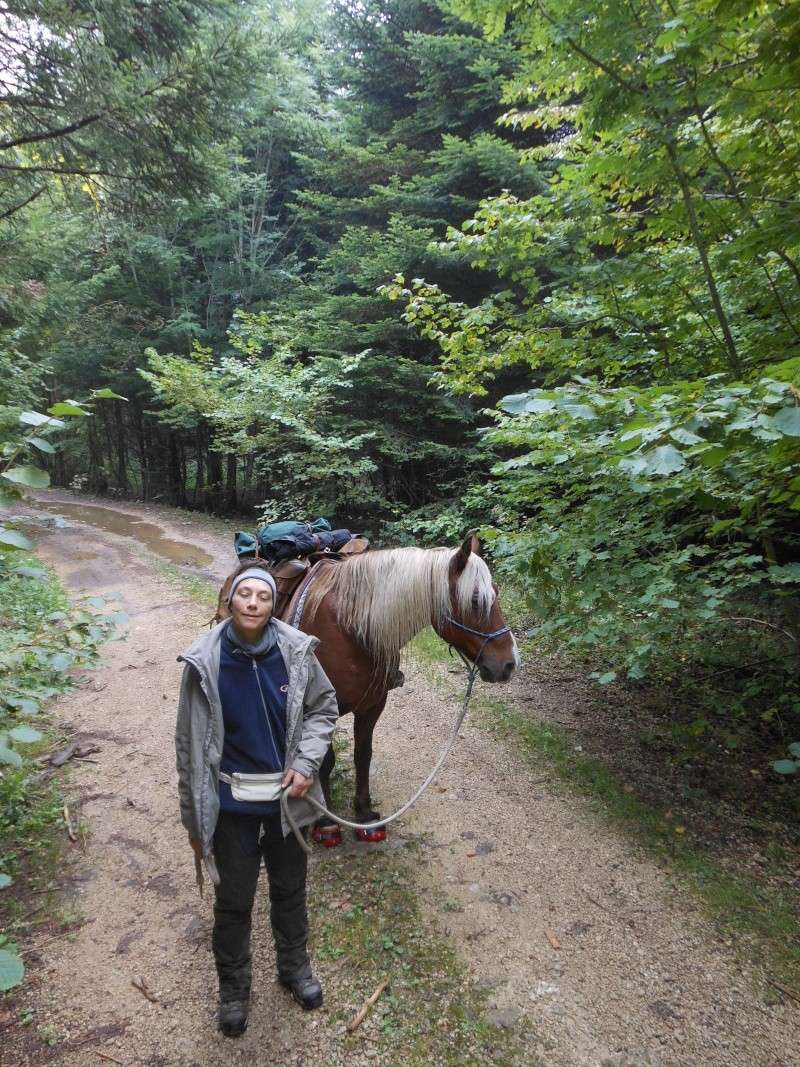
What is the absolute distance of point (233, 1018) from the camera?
2402 mm

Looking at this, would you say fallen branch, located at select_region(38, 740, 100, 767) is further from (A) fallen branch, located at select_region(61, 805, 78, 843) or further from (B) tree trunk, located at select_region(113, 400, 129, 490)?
(B) tree trunk, located at select_region(113, 400, 129, 490)

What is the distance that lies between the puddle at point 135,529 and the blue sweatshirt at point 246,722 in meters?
9.44

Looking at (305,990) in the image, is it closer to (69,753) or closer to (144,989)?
(144,989)

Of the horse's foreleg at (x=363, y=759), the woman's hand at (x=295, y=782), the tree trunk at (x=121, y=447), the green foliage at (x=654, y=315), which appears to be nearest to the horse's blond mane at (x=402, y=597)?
the horse's foreleg at (x=363, y=759)

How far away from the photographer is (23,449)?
6.97 ft

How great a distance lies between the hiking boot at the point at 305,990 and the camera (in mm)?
2527

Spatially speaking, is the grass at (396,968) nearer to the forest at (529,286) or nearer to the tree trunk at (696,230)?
the forest at (529,286)

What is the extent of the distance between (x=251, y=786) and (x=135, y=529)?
1469cm

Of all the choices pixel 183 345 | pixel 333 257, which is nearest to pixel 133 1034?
pixel 333 257

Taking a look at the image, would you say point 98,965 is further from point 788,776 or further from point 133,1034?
point 788,776

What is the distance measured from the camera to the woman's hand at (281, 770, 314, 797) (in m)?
2.29

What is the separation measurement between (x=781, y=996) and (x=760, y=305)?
13.0 feet

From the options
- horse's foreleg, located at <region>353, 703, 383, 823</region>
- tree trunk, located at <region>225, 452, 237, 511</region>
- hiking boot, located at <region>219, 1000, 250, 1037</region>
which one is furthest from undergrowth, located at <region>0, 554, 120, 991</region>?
tree trunk, located at <region>225, 452, 237, 511</region>

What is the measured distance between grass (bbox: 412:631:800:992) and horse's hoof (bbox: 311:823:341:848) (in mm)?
1869
